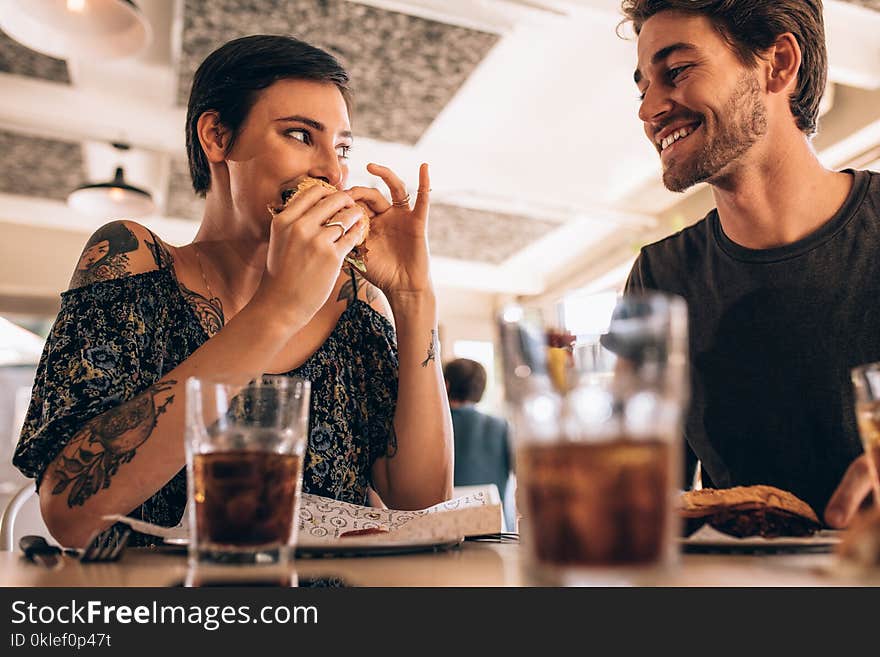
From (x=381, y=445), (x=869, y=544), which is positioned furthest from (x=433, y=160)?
(x=869, y=544)

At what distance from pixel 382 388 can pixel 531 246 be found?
8.19m

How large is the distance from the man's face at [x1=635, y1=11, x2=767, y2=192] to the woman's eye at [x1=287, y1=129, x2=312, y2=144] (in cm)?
89

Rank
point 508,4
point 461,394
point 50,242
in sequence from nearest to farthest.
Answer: point 508,4 < point 461,394 < point 50,242

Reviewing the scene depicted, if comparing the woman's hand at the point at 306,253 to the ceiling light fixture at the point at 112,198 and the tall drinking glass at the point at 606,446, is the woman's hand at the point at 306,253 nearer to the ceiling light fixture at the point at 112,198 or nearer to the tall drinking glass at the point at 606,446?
the tall drinking glass at the point at 606,446

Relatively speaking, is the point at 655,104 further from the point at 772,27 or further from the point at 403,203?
the point at 403,203

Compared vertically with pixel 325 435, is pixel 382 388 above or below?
above

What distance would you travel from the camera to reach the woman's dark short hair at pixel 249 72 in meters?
1.55

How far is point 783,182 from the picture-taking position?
71.9 inches

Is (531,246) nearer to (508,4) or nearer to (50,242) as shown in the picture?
(508,4)

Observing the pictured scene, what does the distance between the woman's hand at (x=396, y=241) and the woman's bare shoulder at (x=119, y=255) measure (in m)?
0.41

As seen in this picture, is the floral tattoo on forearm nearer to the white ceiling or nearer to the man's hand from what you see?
the man's hand

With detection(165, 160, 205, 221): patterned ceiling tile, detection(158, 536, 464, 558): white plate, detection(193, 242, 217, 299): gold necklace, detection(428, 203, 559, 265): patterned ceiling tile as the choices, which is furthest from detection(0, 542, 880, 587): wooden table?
detection(428, 203, 559, 265): patterned ceiling tile

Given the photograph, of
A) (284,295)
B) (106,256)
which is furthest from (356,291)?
(284,295)

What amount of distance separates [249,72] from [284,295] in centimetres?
67
